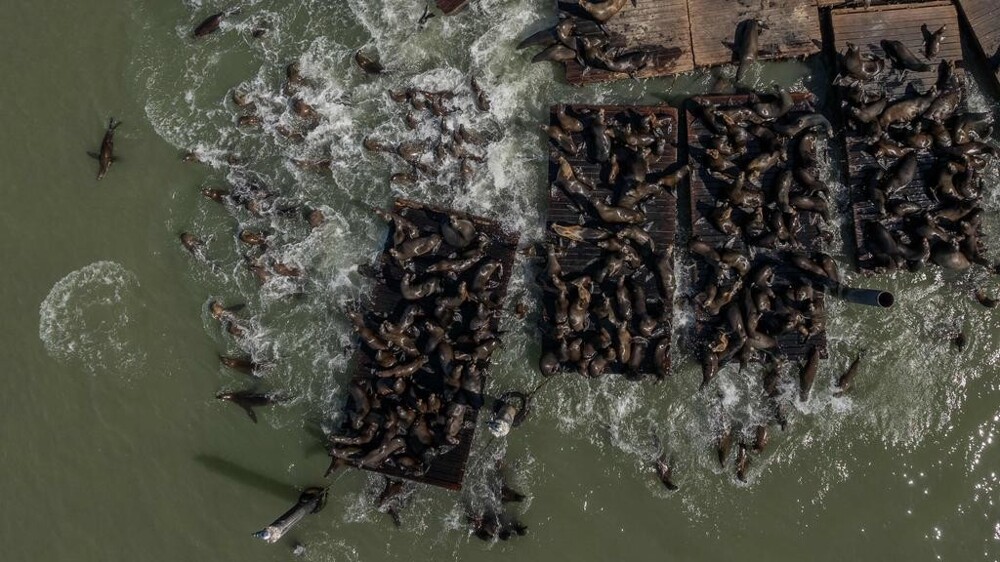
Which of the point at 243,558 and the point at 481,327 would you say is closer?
the point at 481,327

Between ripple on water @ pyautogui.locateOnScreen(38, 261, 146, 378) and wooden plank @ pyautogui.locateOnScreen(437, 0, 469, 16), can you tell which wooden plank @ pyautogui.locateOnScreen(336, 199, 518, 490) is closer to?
wooden plank @ pyautogui.locateOnScreen(437, 0, 469, 16)

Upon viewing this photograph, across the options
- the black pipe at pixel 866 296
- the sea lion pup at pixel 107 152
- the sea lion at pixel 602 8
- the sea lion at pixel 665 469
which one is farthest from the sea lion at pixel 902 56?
the sea lion pup at pixel 107 152

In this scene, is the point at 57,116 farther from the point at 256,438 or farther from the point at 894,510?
the point at 894,510

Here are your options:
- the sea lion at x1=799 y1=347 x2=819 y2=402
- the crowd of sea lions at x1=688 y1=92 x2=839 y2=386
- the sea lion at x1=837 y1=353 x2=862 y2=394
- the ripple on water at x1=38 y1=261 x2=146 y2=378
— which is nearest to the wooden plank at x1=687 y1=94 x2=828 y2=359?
the crowd of sea lions at x1=688 y1=92 x2=839 y2=386

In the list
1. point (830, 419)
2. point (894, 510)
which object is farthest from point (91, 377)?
point (894, 510)

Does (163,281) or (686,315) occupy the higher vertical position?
(163,281)

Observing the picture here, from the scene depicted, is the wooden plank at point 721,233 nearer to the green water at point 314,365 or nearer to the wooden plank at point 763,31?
the green water at point 314,365
